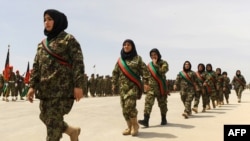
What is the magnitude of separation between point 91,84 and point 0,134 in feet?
82.6

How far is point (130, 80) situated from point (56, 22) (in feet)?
10.2

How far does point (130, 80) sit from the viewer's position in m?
8.09

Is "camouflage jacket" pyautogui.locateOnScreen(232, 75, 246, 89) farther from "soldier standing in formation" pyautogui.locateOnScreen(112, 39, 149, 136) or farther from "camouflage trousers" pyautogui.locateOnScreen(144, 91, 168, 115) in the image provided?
"soldier standing in formation" pyautogui.locateOnScreen(112, 39, 149, 136)

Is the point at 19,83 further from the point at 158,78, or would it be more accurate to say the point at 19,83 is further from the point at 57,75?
the point at 57,75

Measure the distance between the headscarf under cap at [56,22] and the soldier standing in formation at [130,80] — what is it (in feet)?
9.72

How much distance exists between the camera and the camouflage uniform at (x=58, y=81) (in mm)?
5125

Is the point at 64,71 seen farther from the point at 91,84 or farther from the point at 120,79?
the point at 91,84

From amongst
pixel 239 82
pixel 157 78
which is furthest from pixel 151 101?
pixel 239 82

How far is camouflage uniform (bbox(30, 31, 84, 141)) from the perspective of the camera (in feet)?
16.8

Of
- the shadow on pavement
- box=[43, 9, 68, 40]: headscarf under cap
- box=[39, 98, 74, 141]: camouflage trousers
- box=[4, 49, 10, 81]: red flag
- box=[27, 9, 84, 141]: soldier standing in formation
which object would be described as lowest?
the shadow on pavement

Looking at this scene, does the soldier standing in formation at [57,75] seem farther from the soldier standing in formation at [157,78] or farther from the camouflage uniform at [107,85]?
the camouflage uniform at [107,85]

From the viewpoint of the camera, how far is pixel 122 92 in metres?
8.14

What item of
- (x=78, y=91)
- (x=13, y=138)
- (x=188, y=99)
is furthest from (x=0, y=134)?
(x=188, y=99)

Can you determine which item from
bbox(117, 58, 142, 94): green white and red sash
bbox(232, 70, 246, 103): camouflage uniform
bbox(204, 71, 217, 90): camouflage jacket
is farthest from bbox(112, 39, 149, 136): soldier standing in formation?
bbox(232, 70, 246, 103): camouflage uniform
